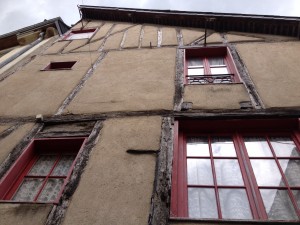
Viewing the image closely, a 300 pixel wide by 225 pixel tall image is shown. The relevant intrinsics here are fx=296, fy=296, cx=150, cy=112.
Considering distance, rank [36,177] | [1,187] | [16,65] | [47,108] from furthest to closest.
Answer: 1. [16,65]
2. [47,108]
3. [36,177]
4. [1,187]

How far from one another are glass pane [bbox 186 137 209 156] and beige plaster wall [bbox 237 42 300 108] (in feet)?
3.33

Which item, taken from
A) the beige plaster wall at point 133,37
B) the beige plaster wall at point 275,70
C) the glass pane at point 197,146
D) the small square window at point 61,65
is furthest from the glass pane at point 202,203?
the small square window at point 61,65

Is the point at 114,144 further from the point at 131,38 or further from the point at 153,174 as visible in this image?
the point at 131,38

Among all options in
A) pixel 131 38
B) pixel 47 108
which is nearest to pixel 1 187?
pixel 47 108

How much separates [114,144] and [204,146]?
1.09 m

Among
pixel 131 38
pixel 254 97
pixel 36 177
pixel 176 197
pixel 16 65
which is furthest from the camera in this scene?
pixel 131 38

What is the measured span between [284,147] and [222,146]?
70 centimetres

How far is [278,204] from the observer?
271 centimetres

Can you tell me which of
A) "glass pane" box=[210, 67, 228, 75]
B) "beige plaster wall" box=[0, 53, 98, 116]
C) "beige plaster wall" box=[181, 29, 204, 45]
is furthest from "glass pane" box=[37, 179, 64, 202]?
"beige plaster wall" box=[181, 29, 204, 45]

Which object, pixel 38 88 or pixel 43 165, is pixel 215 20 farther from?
pixel 43 165

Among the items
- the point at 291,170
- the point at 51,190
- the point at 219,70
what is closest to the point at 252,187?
the point at 291,170

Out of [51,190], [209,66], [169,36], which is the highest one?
[169,36]

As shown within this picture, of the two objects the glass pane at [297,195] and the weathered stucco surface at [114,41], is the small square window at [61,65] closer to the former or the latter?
the weathered stucco surface at [114,41]

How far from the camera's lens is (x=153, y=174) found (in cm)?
301
